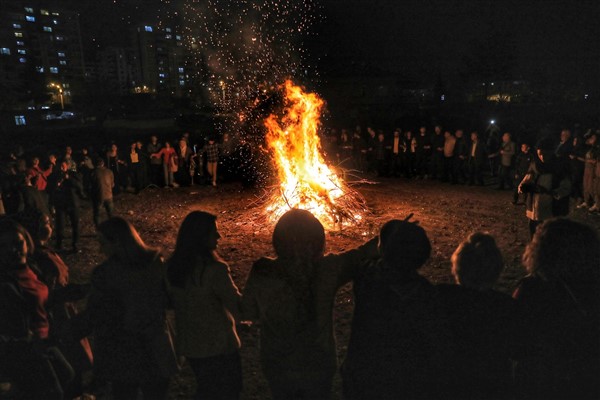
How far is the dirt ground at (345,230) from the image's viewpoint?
636cm

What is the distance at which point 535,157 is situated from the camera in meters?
7.73

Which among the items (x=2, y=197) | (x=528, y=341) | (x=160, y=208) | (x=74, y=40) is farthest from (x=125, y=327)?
(x=74, y=40)

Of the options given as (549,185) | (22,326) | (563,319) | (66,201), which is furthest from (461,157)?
(22,326)

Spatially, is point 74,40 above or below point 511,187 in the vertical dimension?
above

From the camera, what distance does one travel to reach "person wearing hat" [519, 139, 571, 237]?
7434mm

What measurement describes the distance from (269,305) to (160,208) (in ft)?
38.3

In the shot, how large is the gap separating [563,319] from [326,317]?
144cm

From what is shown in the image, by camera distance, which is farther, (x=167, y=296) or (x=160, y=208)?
(x=160, y=208)

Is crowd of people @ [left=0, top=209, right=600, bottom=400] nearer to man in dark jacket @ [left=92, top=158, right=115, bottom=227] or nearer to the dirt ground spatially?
the dirt ground

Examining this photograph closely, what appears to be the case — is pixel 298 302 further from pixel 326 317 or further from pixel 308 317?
pixel 326 317

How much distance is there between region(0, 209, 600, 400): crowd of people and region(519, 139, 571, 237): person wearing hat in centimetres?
519

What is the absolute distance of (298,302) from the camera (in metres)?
2.82

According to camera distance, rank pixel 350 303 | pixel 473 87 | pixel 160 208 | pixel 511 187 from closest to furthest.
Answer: pixel 350 303
pixel 160 208
pixel 511 187
pixel 473 87

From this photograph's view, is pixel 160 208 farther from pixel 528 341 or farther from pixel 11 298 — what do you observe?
pixel 528 341
